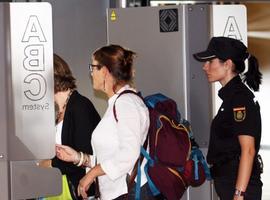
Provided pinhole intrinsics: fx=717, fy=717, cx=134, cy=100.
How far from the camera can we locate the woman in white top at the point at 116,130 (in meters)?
3.29

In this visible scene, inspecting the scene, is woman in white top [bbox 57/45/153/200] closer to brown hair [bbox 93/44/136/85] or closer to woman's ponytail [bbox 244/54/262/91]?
brown hair [bbox 93/44/136/85]

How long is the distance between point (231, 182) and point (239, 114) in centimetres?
35

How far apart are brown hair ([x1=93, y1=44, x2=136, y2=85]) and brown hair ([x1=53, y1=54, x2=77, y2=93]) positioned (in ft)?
1.73

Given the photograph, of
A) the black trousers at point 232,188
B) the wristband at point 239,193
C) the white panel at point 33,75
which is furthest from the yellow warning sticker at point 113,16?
the wristband at point 239,193

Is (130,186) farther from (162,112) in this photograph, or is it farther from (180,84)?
(180,84)

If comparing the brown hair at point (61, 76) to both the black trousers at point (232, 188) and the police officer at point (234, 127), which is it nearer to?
the police officer at point (234, 127)

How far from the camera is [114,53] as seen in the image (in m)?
3.48

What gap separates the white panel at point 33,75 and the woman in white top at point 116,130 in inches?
9.5

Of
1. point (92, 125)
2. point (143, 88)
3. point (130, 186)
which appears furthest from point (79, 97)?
point (130, 186)

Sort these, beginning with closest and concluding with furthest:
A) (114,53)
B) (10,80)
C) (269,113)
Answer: (10,80), (114,53), (269,113)

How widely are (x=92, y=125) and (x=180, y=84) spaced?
0.63 meters

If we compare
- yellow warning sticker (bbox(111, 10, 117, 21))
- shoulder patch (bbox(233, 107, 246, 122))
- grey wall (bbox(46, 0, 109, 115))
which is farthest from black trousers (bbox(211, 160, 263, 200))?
grey wall (bbox(46, 0, 109, 115))

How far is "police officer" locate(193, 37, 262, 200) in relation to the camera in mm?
3492

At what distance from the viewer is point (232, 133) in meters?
3.59
